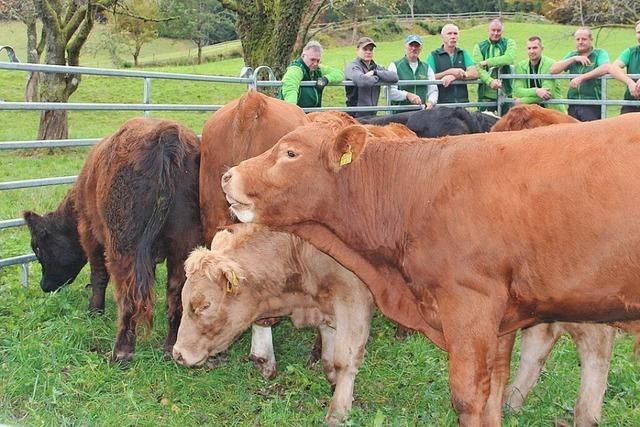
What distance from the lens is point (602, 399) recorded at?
177 inches

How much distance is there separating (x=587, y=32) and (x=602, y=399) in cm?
680

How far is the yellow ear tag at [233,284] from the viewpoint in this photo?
4.46 m

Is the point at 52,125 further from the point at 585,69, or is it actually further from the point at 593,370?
the point at 593,370

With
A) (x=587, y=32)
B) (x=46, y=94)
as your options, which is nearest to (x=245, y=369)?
(x=587, y=32)

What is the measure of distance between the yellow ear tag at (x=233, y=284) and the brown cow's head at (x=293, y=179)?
24.2 inches

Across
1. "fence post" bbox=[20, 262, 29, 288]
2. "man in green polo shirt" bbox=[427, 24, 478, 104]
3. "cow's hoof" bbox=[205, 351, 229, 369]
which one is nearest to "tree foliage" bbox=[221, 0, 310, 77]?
"man in green polo shirt" bbox=[427, 24, 478, 104]

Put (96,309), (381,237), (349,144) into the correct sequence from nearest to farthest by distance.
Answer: (349,144)
(381,237)
(96,309)

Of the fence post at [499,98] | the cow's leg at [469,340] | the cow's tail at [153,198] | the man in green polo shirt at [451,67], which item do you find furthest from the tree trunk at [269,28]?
the cow's leg at [469,340]

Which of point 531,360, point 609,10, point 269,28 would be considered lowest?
point 531,360

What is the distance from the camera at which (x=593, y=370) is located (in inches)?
176

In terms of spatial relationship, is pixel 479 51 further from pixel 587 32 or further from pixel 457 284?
pixel 457 284

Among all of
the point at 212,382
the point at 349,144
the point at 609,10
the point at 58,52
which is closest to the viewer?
the point at 349,144

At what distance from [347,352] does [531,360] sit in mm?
1170

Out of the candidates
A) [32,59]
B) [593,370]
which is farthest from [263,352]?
[32,59]
